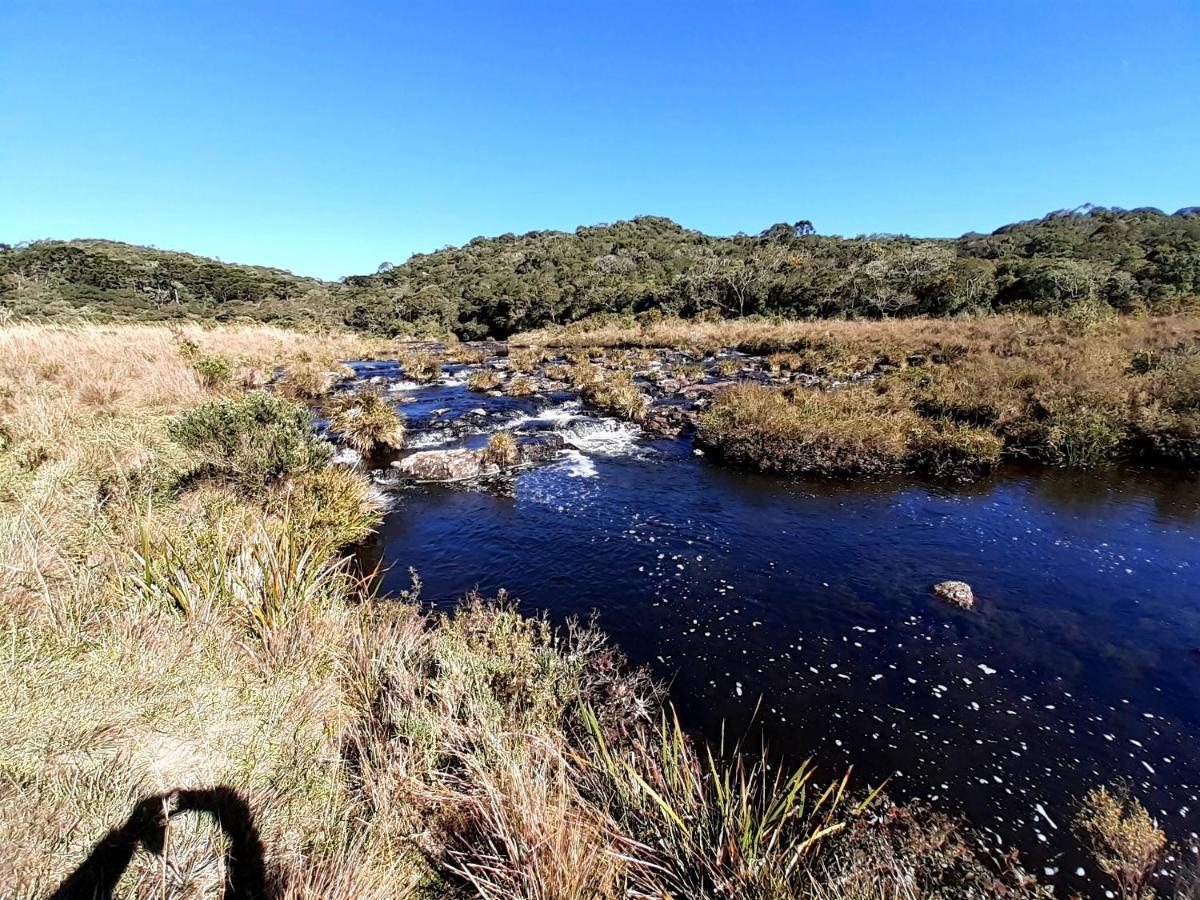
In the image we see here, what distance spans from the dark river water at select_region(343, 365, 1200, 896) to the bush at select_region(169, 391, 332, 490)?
2182mm

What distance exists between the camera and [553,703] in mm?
4152

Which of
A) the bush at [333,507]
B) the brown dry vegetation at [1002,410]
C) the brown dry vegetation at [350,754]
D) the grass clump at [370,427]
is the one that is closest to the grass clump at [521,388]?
the grass clump at [370,427]

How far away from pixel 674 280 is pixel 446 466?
5208 centimetres

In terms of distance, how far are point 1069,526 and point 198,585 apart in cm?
1375

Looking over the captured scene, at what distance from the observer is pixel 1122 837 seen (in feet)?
11.6

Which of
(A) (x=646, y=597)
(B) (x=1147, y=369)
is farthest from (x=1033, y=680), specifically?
(B) (x=1147, y=369)

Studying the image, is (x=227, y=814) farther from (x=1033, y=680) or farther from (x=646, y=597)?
(x=1033, y=680)

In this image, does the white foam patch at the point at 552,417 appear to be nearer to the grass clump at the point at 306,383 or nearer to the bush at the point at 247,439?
the bush at the point at 247,439

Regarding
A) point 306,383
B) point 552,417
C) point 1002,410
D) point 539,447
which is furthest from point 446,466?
point 1002,410

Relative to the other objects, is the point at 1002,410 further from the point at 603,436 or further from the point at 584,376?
the point at 584,376

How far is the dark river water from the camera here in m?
4.55

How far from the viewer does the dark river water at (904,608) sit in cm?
455

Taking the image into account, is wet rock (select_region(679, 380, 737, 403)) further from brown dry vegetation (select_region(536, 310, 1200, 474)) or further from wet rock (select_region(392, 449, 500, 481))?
wet rock (select_region(392, 449, 500, 481))

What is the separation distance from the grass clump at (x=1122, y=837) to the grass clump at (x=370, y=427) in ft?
47.3
